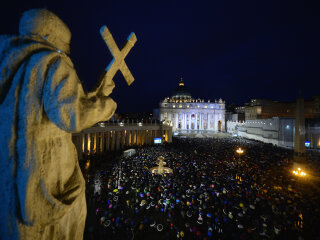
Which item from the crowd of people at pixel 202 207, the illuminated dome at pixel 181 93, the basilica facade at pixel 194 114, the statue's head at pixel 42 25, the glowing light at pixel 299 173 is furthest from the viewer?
the illuminated dome at pixel 181 93

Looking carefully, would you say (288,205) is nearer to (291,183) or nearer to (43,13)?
(291,183)

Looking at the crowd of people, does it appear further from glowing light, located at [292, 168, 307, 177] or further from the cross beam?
the cross beam

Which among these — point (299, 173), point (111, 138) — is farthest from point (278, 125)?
point (111, 138)

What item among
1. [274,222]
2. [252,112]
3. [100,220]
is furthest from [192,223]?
[252,112]

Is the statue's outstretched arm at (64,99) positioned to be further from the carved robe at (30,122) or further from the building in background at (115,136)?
the building in background at (115,136)

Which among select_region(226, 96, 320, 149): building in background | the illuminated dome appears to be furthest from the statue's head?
the illuminated dome

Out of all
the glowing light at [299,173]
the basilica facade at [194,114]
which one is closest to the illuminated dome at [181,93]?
the basilica facade at [194,114]
